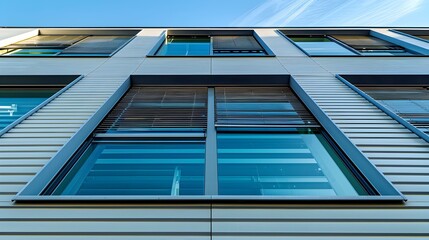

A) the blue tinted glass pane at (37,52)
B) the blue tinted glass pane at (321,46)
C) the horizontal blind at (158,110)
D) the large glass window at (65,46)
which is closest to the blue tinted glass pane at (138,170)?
the horizontal blind at (158,110)

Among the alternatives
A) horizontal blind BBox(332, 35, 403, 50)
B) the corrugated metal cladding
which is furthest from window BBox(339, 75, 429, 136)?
horizontal blind BBox(332, 35, 403, 50)

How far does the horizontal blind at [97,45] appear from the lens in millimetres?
6863

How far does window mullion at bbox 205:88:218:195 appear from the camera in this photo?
2539 millimetres

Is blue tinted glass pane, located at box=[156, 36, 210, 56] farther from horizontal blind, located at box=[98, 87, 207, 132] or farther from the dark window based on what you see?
horizontal blind, located at box=[98, 87, 207, 132]

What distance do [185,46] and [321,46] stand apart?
393cm

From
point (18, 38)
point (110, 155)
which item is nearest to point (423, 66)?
→ point (110, 155)

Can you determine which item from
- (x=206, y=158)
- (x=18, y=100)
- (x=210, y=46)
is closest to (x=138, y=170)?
(x=206, y=158)

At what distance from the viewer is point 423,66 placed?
5215 millimetres

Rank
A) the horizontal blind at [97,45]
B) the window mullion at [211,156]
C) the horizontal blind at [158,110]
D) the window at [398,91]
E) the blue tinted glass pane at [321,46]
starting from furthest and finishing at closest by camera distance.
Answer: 1. the horizontal blind at [97,45]
2. the blue tinted glass pane at [321,46]
3. the window at [398,91]
4. the horizontal blind at [158,110]
5. the window mullion at [211,156]

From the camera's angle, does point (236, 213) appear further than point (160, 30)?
No

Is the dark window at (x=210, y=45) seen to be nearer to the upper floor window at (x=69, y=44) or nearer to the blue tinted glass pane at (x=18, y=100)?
the upper floor window at (x=69, y=44)

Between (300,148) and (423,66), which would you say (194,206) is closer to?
(300,148)

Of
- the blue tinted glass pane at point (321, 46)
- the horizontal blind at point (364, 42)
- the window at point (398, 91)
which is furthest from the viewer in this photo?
the horizontal blind at point (364, 42)

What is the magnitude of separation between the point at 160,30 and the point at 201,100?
494 centimetres
